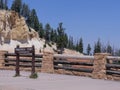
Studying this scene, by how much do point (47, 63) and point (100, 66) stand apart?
4.70m

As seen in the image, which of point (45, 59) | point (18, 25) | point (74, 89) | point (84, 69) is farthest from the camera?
point (18, 25)

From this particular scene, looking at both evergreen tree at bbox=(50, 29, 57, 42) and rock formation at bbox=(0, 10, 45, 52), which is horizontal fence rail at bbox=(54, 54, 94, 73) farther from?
evergreen tree at bbox=(50, 29, 57, 42)

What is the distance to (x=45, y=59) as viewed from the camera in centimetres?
2522

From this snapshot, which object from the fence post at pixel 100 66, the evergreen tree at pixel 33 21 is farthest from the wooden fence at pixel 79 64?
the evergreen tree at pixel 33 21

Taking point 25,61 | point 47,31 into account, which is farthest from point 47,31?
point 25,61

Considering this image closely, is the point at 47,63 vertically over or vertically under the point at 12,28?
under

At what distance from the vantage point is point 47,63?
25.0 meters

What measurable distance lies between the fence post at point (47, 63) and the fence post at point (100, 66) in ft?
12.8

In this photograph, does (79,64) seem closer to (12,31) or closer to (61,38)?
(12,31)

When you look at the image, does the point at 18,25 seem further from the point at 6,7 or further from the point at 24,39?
the point at 6,7

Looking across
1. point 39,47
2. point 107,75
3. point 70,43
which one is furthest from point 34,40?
point 107,75

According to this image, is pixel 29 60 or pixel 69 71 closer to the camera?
pixel 69 71

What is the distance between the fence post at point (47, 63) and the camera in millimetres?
24797

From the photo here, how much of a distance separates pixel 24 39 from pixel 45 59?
82.8m
